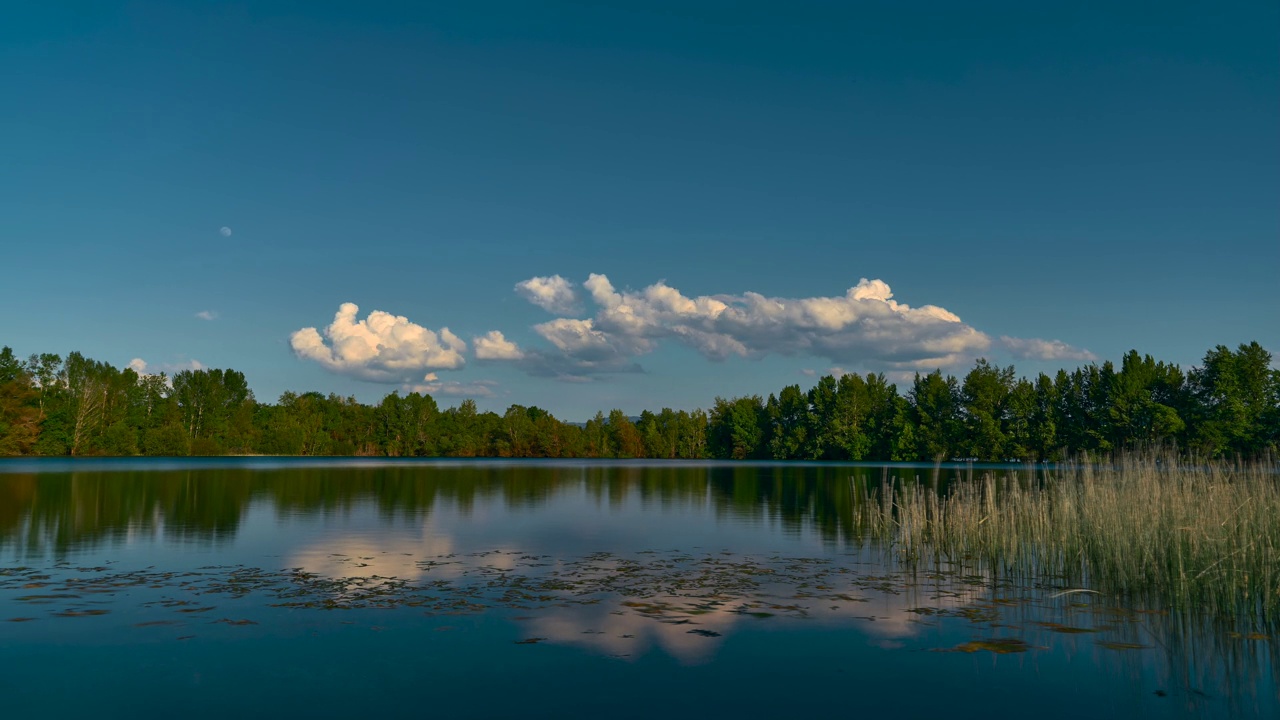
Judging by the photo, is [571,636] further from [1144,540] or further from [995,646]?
[1144,540]

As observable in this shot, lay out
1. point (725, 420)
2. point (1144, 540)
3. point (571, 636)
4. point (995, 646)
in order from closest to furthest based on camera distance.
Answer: point (995, 646), point (571, 636), point (1144, 540), point (725, 420)

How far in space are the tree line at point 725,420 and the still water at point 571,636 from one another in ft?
200

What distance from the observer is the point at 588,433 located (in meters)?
185

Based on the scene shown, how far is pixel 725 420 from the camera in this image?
17125 centimetres

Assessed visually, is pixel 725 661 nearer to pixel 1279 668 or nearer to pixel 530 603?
pixel 530 603

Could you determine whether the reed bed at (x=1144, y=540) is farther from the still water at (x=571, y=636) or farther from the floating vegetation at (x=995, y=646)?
the floating vegetation at (x=995, y=646)

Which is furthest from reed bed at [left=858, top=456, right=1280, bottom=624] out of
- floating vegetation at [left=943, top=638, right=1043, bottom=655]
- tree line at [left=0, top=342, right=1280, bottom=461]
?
tree line at [left=0, top=342, right=1280, bottom=461]

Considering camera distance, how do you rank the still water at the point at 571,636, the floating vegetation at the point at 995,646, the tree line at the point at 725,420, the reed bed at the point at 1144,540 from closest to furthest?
the still water at the point at 571,636 < the floating vegetation at the point at 995,646 < the reed bed at the point at 1144,540 < the tree line at the point at 725,420

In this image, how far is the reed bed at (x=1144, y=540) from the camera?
14805mm

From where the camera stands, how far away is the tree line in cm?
9706

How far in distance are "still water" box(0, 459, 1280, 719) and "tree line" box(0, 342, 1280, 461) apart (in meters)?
60.8

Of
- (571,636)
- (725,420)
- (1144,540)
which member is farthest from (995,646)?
(725,420)

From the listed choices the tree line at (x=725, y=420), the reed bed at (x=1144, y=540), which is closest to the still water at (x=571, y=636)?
the reed bed at (x=1144, y=540)

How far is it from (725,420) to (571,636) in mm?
159897
